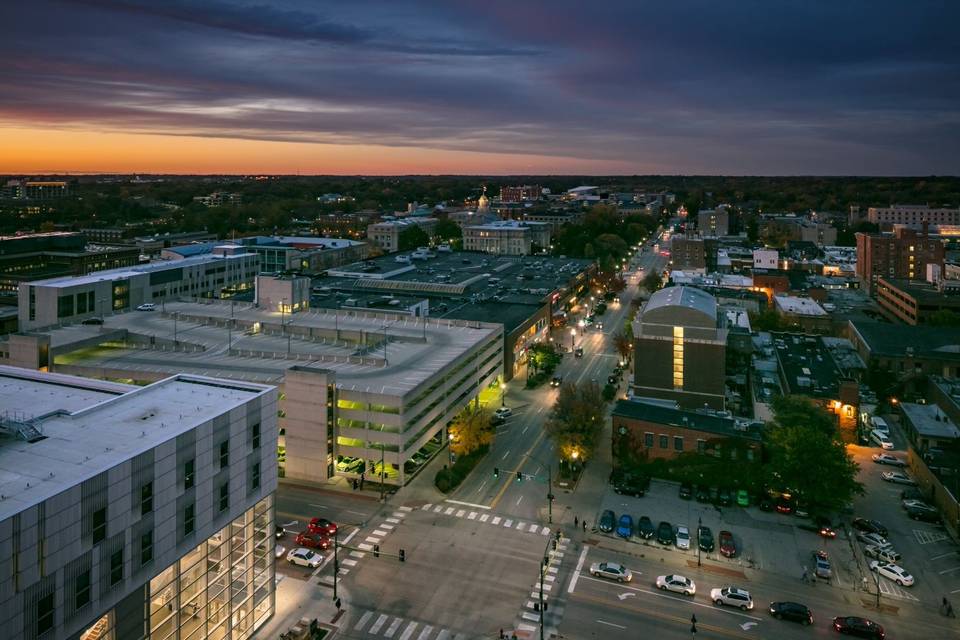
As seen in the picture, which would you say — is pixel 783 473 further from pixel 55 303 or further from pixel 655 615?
pixel 55 303

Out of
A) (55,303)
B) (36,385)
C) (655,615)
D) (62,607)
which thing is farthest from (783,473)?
(55,303)

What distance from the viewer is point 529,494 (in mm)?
46438

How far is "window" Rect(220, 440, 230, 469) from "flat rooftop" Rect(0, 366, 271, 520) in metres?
1.40

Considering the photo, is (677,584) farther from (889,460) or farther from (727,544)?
(889,460)

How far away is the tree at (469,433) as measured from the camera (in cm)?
5094

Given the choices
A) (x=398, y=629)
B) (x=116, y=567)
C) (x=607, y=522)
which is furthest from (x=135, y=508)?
(x=607, y=522)

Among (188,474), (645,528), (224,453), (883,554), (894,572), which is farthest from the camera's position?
(645,528)

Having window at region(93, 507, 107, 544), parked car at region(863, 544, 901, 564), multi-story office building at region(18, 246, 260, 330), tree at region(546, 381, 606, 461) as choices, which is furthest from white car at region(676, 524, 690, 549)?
multi-story office building at region(18, 246, 260, 330)

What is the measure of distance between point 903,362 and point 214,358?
69.4 metres

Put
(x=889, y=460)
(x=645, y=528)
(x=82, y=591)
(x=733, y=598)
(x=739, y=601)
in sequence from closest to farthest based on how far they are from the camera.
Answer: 1. (x=82, y=591)
2. (x=739, y=601)
3. (x=733, y=598)
4. (x=645, y=528)
5. (x=889, y=460)

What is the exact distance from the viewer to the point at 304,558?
121 ft

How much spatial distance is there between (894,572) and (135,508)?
37.8 metres

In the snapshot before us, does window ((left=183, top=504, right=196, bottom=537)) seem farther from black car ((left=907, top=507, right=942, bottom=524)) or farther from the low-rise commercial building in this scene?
black car ((left=907, top=507, right=942, bottom=524))

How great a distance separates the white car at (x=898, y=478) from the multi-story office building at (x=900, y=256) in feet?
281
